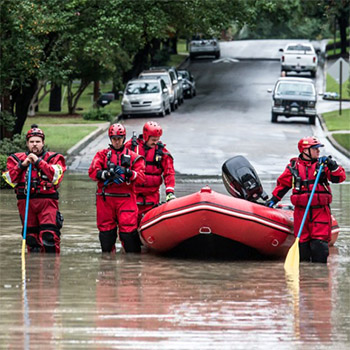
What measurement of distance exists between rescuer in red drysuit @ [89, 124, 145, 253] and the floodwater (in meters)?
0.46

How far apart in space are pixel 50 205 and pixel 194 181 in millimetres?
12741

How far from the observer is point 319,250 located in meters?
13.3

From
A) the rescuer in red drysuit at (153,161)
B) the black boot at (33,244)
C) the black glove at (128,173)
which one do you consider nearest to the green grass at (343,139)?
the rescuer in red drysuit at (153,161)

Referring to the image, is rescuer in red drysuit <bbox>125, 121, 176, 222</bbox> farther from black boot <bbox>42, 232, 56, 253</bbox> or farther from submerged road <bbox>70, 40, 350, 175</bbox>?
submerged road <bbox>70, 40, 350, 175</bbox>

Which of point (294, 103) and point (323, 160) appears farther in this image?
point (294, 103)

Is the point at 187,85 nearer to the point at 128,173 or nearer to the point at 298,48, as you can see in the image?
the point at 298,48

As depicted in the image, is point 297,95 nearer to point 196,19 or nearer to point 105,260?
point 196,19

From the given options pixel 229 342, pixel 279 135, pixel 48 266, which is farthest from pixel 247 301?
pixel 279 135

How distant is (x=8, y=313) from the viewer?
9.74m

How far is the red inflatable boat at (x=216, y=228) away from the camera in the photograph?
1285 cm

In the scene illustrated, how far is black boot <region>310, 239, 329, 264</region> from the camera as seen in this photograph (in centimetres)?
1324

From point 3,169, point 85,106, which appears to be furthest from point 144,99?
point 3,169

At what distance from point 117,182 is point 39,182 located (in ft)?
2.98

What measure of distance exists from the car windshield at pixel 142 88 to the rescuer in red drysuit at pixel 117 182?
3257cm
